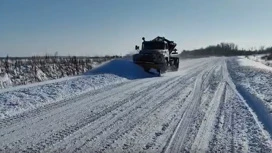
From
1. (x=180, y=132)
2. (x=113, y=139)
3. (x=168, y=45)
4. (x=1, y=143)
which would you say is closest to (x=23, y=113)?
(x=1, y=143)

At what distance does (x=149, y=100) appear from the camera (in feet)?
43.2

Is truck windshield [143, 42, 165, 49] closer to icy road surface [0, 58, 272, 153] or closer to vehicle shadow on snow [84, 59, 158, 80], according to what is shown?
vehicle shadow on snow [84, 59, 158, 80]

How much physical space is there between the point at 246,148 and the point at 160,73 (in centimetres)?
2218

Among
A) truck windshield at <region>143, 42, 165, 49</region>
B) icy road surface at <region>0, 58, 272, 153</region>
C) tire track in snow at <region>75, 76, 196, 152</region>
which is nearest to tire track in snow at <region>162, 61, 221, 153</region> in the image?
icy road surface at <region>0, 58, 272, 153</region>

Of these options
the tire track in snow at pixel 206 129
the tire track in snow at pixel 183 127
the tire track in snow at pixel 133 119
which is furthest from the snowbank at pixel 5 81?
the tire track in snow at pixel 206 129

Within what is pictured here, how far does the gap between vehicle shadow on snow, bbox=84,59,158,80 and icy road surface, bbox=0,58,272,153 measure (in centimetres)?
1178

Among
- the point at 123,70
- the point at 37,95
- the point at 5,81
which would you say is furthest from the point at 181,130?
the point at 123,70

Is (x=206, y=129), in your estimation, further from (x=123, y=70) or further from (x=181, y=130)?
(x=123, y=70)

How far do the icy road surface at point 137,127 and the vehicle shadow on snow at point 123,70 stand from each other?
1178cm

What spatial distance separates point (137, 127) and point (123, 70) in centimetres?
1782

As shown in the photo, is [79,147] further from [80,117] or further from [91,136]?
[80,117]

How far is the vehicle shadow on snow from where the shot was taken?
2530 centimetres

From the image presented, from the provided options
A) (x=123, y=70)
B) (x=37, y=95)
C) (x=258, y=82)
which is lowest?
(x=258, y=82)

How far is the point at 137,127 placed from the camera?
345 inches
